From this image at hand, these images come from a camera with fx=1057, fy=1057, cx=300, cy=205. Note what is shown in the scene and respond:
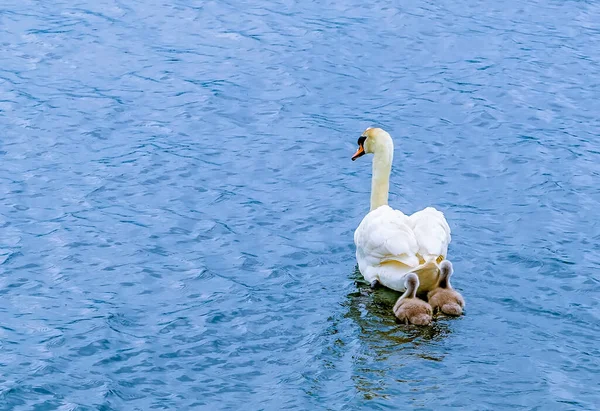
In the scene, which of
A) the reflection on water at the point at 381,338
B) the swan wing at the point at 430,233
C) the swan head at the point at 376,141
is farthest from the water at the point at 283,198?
the swan head at the point at 376,141

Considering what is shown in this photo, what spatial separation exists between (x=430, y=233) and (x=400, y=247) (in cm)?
38

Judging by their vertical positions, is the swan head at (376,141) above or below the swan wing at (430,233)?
above

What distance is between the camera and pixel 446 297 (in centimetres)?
1149

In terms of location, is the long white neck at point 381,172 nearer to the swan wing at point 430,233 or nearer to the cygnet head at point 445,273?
the swan wing at point 430,233

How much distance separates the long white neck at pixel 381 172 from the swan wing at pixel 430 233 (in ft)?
3.81

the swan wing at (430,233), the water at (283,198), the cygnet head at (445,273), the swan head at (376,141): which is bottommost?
the water at (283,198)

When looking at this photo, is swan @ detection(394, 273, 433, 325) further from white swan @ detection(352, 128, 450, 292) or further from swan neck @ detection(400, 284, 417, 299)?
white swan @ detection(352, 128, 450, 292)

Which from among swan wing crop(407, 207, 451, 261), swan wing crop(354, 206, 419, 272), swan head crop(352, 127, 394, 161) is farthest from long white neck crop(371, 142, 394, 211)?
swan wing crop(407, 207, 451, 261)

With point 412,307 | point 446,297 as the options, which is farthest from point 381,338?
point 446,297

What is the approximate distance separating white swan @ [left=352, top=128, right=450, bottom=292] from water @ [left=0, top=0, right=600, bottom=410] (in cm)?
33

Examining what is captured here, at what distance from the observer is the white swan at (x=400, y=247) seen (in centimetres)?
1177

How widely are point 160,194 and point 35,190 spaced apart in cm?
170

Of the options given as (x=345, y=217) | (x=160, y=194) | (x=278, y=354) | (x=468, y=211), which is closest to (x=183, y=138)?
(x=160, y=194)

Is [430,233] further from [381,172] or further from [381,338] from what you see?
[381,172]
